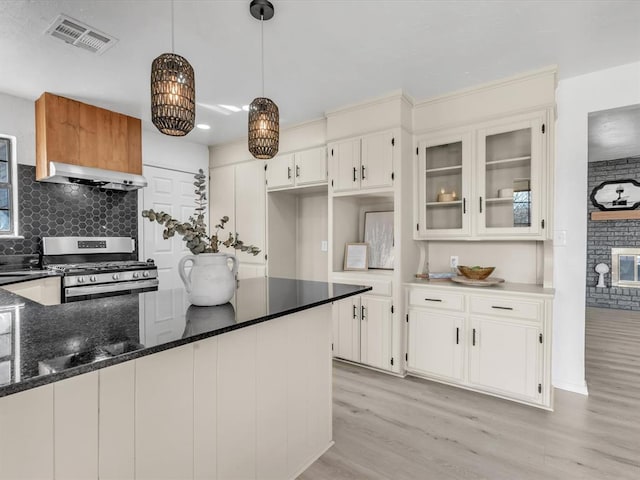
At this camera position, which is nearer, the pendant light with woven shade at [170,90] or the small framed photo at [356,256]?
the pendant light with woven shade at [170,90]

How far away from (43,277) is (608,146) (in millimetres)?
6779

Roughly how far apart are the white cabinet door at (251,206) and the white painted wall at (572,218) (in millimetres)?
2967

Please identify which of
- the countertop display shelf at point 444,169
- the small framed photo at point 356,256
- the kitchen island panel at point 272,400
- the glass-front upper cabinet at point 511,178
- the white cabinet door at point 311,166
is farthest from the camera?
the white cabinet door at point 311,166

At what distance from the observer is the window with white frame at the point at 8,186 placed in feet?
10.5

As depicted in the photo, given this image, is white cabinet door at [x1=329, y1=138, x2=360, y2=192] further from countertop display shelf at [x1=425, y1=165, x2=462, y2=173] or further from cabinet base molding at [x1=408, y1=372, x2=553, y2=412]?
cabinet base molding at [x1=408, y1=372, x2=553, y2=412]

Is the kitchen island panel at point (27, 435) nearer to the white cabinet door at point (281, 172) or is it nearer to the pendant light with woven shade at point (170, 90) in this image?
the pendant light with woven shade at point (170, 90)

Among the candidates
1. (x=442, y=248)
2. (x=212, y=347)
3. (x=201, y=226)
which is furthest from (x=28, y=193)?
(x=442, y=248)

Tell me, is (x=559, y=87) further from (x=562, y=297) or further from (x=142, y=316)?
(x=142, y=316)

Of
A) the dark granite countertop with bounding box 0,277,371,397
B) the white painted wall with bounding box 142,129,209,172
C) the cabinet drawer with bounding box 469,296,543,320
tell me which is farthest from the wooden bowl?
the white painted wall with bounding box 142,129,209,172

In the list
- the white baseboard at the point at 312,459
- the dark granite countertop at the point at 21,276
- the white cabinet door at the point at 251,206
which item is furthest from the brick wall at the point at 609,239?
the dark granite countertop at the point at 21,276

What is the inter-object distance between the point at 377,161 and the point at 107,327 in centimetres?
263

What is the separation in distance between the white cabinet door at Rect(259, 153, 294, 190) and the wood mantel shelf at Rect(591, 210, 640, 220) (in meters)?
5.50

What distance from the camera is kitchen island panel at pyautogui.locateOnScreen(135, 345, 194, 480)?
3.82ft

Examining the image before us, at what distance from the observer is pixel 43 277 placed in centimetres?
283
